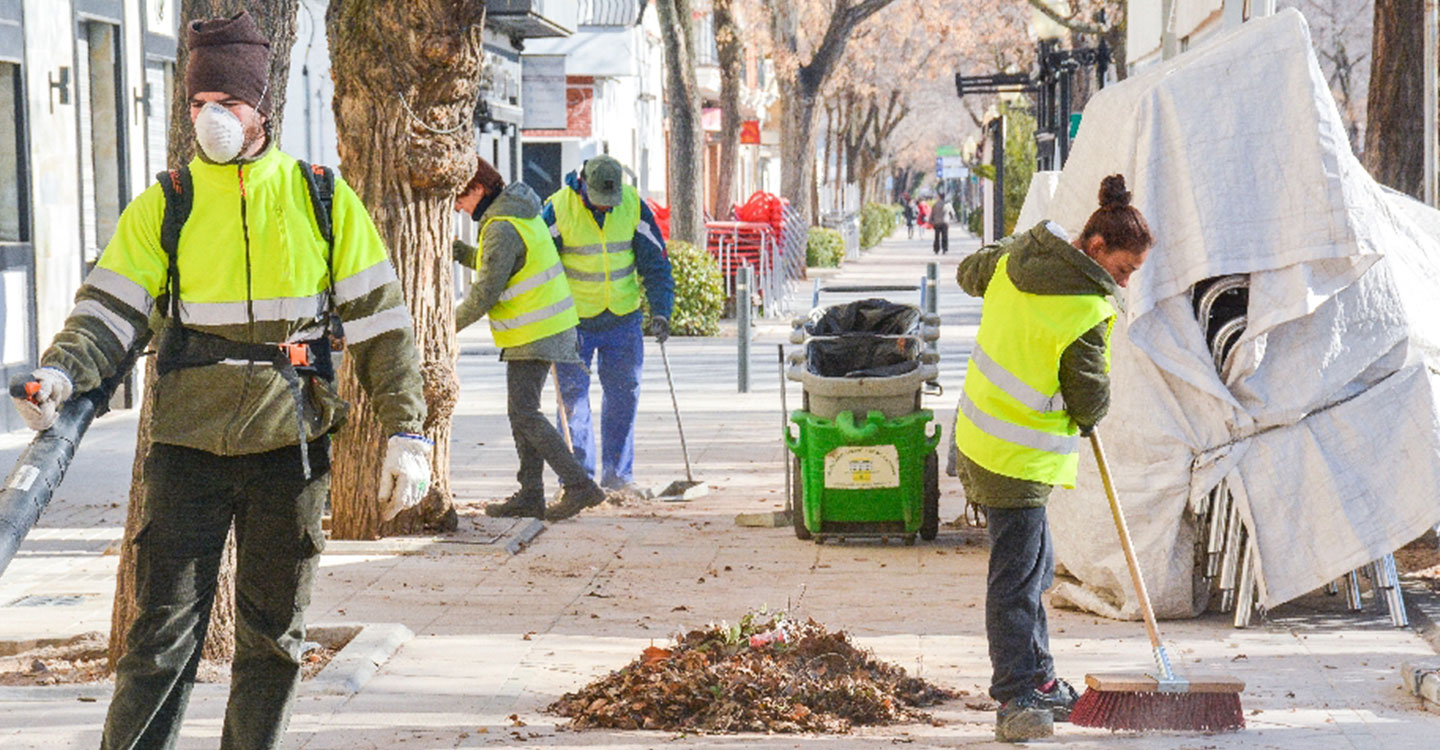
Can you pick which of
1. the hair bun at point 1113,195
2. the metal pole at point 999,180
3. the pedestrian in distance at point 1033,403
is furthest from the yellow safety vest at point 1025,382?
the metal pole at point 999,180

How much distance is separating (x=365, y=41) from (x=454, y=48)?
0.40 metres

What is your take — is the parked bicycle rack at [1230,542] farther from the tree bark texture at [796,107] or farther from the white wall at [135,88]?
the tree bark texture at [796,107]

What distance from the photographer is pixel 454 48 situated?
9539mm

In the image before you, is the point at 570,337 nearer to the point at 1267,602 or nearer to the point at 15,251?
the point at 1267,602

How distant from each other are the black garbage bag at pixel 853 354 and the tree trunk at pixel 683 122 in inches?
604

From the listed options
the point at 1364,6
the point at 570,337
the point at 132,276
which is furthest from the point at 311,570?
the point at 1364,6

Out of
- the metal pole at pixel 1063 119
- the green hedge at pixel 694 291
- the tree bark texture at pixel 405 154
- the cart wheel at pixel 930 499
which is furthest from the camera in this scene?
the green hedge at pixel 694 291

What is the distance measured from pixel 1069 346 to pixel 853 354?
3920 mm

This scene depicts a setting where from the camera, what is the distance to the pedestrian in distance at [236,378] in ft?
15.5

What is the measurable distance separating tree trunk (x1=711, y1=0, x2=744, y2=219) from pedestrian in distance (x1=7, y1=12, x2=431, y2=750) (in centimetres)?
2523

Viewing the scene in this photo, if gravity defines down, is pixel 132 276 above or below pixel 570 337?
above

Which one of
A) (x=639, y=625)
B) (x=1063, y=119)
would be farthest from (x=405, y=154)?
(x=1063, y=119)

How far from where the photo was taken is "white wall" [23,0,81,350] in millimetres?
14969

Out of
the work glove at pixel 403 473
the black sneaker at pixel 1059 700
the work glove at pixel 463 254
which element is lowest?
the black sneaker at pixel 1059 700
